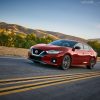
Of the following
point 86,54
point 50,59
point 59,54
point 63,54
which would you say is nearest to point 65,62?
point 63,54

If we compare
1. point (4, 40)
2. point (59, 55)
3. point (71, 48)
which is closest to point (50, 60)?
point (59, 55)

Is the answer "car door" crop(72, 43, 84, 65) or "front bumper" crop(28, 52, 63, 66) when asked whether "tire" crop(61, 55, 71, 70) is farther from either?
"car door" crop(72, 43, 84, 65)

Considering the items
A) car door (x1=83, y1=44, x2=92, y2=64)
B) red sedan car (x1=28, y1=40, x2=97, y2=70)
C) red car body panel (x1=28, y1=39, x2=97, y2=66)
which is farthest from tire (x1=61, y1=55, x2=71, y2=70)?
car door (x1=83, y1=44, x2=92, y2=64)

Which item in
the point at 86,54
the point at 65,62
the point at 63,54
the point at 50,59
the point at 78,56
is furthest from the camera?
the point at 86,54

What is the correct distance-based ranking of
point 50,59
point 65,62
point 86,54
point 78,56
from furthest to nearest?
point 86,54
point 78,56
point 65,62
point 50,59

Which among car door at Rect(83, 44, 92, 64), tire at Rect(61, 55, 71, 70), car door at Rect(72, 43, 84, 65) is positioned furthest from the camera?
car door at Rect(83, 44, 92, 64)

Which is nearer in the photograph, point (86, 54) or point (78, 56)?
point (78, 56)

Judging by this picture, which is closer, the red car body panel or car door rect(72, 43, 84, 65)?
the red car body panel

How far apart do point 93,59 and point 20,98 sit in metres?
10.6

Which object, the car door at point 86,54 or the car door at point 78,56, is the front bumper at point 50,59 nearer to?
the car door at point 78,56

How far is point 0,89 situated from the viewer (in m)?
4.98

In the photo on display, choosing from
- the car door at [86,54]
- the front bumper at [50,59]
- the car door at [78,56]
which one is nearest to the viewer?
the front bumper at [50,59]

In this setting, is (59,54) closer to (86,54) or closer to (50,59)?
(50,59)

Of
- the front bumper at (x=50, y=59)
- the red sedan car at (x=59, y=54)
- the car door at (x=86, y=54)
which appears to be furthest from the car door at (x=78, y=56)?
the front bumper at (x=50, y=59)
